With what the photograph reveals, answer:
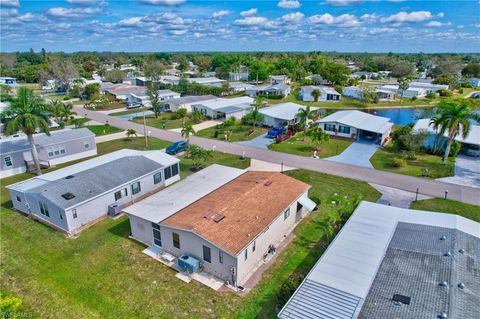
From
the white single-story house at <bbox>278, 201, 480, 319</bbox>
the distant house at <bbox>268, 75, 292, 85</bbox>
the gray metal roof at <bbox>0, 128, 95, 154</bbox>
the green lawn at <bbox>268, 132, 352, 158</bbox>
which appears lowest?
the green lawn at <bbox>268, 132, 352, 158</bbox>

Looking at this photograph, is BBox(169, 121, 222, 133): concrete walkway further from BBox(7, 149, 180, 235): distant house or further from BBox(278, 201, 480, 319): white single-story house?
BBox(278, 201, 480, 319): white single-story house

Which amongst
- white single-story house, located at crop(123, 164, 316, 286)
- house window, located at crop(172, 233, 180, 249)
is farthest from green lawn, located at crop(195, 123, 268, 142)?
house window, located at crop(172, 233, 180, 249)

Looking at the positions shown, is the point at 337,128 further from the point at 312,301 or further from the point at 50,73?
the point at 50,73

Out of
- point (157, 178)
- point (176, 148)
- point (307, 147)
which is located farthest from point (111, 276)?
point (307, 147)

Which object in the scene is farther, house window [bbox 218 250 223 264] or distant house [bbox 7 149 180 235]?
distant house [bbox 7 149 180 235]

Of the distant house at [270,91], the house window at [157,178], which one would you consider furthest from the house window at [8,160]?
the distant house at [270,91]

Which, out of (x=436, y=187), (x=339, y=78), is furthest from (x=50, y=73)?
(x=436, y=187)

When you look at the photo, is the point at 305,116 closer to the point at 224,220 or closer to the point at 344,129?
the point at 344,129

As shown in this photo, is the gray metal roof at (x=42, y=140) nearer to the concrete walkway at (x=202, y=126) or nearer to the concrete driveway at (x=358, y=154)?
the concrete walkway at (x=202, y=126)
